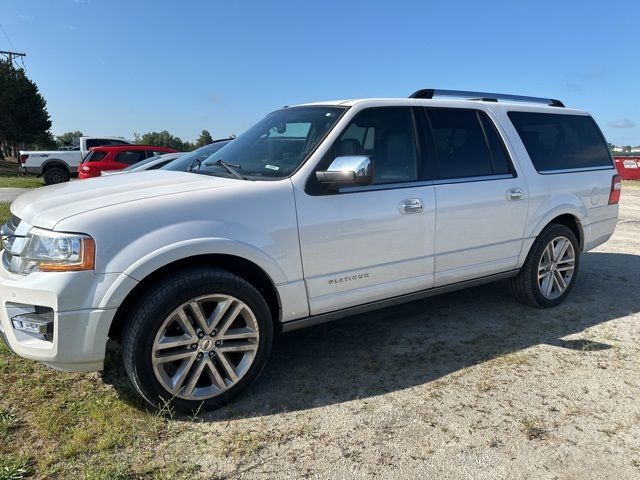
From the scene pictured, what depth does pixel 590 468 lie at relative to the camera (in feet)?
7.89

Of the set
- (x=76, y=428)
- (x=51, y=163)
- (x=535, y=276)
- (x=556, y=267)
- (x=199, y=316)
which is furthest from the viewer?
(x=51, y=163)

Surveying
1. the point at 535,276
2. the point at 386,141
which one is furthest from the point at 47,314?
the point at 535,276

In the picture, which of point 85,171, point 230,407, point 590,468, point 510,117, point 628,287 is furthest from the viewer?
point 85,171

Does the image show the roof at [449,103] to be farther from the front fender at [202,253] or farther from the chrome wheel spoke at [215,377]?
the chrome wheel spoke at [215,377]

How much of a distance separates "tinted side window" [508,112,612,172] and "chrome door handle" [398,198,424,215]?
152cm

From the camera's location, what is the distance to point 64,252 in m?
2.50

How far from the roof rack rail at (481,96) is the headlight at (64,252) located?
8.98 ft

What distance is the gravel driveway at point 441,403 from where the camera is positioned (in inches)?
96.0

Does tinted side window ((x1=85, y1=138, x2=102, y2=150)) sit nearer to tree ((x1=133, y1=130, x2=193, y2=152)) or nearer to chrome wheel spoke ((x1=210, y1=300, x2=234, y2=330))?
chrome wheel spoke ((x1=210, y1=300, x2=234, y2=330))

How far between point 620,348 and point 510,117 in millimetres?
2127

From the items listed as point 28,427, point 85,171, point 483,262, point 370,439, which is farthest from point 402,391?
point 85,171

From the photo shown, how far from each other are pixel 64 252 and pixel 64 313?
31 centimetres

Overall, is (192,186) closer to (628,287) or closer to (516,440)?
(516,440)

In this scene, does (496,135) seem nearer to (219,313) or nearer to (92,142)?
(219,313)
